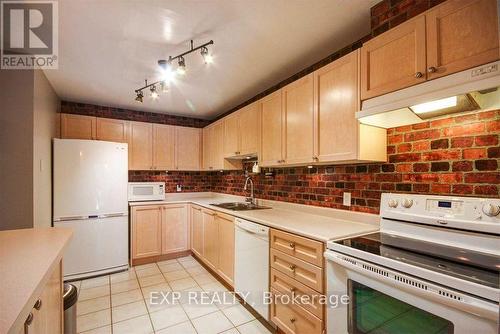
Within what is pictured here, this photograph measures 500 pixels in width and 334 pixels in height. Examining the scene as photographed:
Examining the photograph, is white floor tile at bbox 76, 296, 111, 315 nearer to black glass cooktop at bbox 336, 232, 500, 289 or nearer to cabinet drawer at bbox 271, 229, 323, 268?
cabinet drawer at bbox 271, 229, 323, 268

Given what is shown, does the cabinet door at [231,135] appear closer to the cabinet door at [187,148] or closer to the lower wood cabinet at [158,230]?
the cabinet door at [187,148]

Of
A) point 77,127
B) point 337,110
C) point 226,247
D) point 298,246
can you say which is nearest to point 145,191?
point 77,127

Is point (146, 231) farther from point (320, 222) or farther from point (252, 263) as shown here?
point (320, 222)

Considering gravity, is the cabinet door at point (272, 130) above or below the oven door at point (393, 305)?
above

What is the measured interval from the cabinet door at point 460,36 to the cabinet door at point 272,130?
52.0 inches

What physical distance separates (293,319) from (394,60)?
1853 millimetres

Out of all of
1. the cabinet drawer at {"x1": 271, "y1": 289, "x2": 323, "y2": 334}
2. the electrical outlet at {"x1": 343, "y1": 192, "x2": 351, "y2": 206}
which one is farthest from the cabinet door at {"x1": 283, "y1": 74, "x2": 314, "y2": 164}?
the cabinet drawer at {"x1": 271, "y1": 289, "x2": 323, "y2": 334}

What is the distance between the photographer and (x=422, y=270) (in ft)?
3.26

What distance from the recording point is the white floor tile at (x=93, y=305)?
7.47ft

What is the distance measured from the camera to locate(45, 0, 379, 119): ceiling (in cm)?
155

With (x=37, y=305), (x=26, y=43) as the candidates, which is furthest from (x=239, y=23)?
(x=37, y=305)

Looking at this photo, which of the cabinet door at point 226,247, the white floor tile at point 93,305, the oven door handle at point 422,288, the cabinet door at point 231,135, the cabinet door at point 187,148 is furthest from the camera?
→ the cabinet door at point 187,148

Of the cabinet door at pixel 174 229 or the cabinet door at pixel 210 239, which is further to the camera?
the cabinet door at pixel 174 229

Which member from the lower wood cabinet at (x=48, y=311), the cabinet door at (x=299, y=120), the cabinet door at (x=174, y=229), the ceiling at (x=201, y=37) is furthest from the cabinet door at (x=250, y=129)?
the lower wood cabinet at (x=48, y=311)
